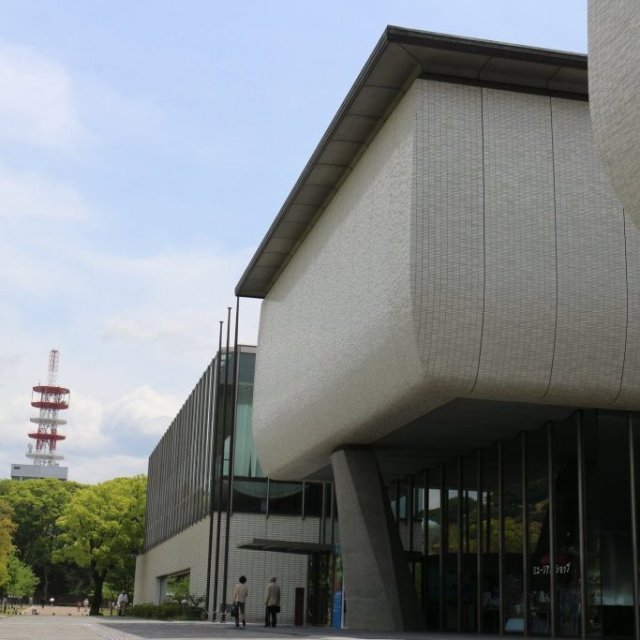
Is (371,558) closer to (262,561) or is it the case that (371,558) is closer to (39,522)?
(262,561)

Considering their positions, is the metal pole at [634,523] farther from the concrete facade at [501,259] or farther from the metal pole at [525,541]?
the metal pole at [525,541]

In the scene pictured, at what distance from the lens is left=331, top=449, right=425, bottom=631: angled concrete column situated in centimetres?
2645

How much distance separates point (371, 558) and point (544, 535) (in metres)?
4.48

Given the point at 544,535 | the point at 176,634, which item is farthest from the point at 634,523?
the point at 176,634

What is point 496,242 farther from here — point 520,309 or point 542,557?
point 542,557

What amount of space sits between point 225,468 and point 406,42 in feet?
89.1

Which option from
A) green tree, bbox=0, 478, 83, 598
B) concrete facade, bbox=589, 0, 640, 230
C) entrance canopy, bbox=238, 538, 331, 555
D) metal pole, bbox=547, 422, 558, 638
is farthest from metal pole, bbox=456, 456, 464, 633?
green tree, bbox=0, 478, 83, 598

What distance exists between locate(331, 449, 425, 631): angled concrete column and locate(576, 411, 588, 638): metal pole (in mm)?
5153

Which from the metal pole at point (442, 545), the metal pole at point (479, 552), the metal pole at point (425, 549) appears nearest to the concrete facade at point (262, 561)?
the metal pole at point (425, 549)

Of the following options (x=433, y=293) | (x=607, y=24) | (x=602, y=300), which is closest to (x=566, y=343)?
(x=602, y=300)

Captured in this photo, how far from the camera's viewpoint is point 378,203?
78.1 ft

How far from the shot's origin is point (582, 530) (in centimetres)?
2295

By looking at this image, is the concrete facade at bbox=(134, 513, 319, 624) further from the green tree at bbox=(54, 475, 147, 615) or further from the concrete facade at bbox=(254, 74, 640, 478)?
the green tree at bbox=(54, 475, 147, 615)

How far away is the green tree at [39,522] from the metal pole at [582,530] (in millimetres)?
92865
